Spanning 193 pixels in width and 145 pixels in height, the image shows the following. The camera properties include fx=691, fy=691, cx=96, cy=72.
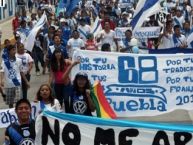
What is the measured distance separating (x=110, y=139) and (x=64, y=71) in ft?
13.8

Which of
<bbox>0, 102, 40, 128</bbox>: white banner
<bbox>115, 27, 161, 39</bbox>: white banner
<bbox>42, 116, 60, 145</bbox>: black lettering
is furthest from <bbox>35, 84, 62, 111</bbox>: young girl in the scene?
<bbox>115, 27, 161, 39</bbox>: white banner

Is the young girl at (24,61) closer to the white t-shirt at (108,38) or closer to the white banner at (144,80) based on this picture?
the white banner at (144,80)

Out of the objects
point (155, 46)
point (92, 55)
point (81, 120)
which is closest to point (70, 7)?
point (155, 46)

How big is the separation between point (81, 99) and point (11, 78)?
3110mm

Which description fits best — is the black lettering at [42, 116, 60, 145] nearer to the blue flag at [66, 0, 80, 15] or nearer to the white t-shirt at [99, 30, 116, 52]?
the white t-shirt at [99, 30, 116, 52]

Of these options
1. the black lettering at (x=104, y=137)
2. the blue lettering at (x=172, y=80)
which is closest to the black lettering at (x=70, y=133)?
the black lettering at (x=104, y=137)

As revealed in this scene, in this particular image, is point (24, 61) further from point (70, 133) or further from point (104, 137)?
point (104, 137)

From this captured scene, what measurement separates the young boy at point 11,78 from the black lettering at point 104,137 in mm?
4570

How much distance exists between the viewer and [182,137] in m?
7.16

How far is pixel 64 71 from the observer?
37.5 feet

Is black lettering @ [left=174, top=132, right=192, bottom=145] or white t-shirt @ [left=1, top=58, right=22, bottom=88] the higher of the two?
white t-shirt @ [left=1, top=58, right=22, bottom=88]

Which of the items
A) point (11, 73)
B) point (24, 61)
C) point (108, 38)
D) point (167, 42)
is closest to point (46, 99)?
point (11, 73)

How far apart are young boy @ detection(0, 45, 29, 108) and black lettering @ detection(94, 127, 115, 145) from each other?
457 cm

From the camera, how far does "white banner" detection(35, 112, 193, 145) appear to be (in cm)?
718
